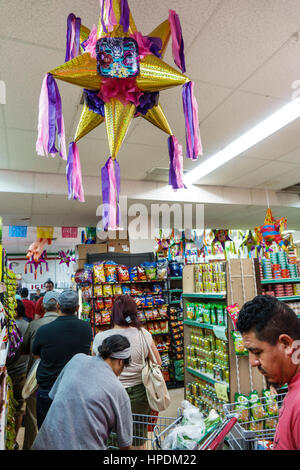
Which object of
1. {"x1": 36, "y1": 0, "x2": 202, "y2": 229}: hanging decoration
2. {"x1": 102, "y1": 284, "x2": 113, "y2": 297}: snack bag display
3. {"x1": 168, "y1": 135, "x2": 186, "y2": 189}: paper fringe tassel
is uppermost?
→ {"x1": 36, "y1": 0, "x2": 202, "y2": 229}: hanging decoration

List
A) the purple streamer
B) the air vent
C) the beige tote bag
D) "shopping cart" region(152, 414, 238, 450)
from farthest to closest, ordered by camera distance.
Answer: the air vent < the beige tote bag < the purple streamer < "shopping cart" region(152, 414, 238, 450)

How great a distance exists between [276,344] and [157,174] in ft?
15.4

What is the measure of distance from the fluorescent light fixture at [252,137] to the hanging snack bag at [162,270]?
1.74 m

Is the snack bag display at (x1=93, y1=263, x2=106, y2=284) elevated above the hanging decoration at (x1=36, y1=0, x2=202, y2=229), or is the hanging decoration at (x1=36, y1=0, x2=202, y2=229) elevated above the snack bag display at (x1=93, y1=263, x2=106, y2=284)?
the hanging decoration at (x1=36, y1=0, x2=202, y2=229)

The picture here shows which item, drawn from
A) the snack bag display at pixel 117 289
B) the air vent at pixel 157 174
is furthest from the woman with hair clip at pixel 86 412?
the air vent at pixel 157 174

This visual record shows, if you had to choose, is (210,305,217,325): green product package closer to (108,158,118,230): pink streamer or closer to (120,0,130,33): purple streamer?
(108,158,118,230): pink streamer

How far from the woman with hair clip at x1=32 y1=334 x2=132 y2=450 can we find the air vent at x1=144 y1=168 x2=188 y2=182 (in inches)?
161

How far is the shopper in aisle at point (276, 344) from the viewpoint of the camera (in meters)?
1.05

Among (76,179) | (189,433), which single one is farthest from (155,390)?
(76,179)

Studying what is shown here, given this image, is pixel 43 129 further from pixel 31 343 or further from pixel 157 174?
pixel 157 174

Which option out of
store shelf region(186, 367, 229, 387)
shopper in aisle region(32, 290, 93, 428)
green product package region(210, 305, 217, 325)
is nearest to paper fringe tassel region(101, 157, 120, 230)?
shopper in aisle region(32, 290, 93, 428)

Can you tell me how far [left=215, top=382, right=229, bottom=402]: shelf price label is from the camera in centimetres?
302

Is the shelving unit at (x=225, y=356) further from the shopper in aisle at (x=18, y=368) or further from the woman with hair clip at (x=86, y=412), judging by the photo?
the shopper in aisle at (x=18, y=368)

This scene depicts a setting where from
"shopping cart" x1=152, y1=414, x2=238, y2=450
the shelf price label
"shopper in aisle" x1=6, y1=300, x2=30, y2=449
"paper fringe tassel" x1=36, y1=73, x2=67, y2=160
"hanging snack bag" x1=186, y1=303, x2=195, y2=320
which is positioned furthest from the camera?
"hanging snack bag" x1=186, y1=303, x2=195, y2=320
